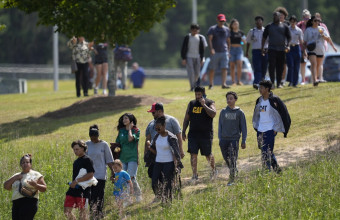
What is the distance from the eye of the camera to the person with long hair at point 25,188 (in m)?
12.6

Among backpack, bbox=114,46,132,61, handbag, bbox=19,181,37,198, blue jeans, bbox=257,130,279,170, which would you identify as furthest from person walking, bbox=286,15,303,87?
handbag, bbox=19,181,37,198

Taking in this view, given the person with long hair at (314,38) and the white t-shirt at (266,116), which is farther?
the person with long hair at (314,38)

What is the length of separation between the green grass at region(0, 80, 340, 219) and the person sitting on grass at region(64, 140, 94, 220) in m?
0.94

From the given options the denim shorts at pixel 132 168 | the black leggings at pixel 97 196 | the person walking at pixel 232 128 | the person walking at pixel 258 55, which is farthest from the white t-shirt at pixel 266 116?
the person walking at pixel 258 55

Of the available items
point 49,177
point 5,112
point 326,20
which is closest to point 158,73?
point 326,20

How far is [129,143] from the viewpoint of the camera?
1446cm

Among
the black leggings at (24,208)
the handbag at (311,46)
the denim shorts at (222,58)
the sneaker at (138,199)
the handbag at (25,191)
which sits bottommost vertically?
the sneaker at (138,199)

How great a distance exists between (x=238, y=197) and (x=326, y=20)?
6170cm

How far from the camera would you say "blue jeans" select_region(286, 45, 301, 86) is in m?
22.3

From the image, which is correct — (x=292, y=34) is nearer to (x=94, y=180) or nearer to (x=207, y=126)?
(x=207, y=126)

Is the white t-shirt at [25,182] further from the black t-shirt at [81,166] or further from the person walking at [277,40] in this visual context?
the person walking at [277,40]

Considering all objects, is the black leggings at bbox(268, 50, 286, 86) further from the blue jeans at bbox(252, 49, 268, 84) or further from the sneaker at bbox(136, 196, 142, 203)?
the sneaker at bbox(136, 196, 142, 203)

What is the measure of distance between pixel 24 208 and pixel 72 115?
8.92 metres

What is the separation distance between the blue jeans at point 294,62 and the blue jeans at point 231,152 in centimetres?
834
